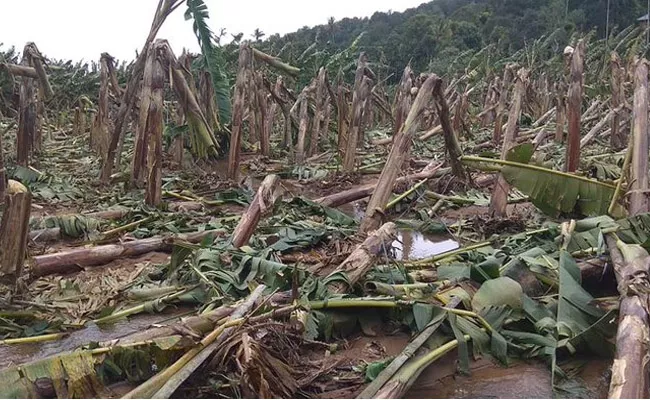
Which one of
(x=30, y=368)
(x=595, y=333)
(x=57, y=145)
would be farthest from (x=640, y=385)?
(x=57, y=145)

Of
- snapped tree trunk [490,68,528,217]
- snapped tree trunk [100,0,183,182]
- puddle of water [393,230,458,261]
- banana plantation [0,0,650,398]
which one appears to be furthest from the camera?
snapped tree trunk [100,0,183,182]

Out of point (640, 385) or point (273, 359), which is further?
point (273, 359)

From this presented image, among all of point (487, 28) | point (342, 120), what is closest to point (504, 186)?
point (342, 120)

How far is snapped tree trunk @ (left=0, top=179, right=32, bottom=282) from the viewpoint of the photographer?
365 centimetres

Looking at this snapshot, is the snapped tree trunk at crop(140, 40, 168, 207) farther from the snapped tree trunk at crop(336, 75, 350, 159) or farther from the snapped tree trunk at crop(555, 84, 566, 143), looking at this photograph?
the snapped tree trunk at crop(555, 84, 566, 143)

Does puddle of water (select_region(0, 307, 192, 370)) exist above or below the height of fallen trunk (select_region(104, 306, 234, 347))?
below

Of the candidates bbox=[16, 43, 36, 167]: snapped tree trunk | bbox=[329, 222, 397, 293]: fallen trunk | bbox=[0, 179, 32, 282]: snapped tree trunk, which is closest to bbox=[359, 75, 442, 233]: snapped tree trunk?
bbox=[329, 222, 397, 293]: fallen trunk

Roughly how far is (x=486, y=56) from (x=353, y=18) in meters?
51.4

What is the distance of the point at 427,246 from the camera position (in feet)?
20.7

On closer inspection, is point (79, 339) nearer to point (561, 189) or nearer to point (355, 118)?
point (561, 189)

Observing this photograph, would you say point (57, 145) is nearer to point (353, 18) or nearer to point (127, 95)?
point (127, 95)

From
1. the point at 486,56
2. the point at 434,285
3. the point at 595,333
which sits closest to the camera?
the point at 595,333

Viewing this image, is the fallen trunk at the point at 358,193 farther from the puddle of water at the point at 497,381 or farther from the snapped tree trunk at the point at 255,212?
the puddle of water at the point at 497,381

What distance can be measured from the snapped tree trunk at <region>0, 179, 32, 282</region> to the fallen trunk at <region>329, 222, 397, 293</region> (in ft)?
6.04
